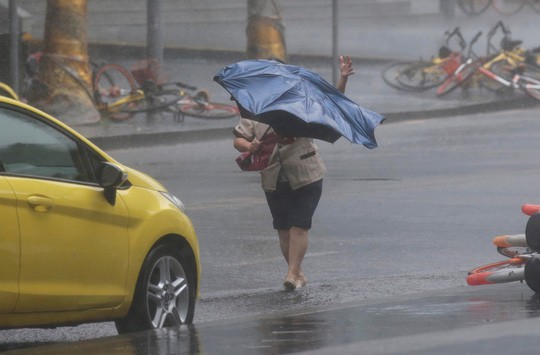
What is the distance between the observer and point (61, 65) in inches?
1008

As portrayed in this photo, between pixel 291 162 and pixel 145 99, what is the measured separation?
15.7 meters

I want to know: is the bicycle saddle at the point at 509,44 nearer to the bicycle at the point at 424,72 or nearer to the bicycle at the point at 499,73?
the bicycle at the point at 499,73

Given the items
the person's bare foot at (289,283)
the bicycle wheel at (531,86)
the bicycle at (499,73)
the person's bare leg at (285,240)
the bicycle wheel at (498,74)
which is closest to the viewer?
the person's bare foot at (289,283)

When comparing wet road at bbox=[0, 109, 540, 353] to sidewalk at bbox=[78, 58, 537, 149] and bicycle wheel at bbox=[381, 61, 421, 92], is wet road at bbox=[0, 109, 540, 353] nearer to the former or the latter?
sidewalk at bbox=[78, 58, 537, 149]

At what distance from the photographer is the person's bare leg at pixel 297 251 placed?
11.3m

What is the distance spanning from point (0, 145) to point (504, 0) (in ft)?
113

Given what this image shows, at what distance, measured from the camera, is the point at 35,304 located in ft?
26.1

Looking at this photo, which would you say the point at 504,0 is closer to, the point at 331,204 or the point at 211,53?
the point at 211,53

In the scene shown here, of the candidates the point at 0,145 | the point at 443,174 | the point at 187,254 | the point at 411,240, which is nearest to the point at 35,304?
the point at 0,145

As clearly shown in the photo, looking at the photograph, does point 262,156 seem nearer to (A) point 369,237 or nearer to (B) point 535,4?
(A) point 369,237

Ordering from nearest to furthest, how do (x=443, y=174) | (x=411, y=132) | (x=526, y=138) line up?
(x=443, y=174), (x=526, y=138), (x=411, y=132)

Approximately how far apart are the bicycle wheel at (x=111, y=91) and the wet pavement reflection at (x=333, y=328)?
1697 centimetres

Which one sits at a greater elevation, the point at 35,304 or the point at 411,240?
the point at 35,304

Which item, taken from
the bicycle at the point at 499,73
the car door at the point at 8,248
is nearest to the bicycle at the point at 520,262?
the car door at the point at 8,248
